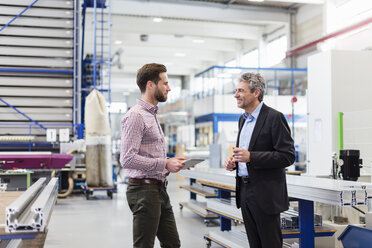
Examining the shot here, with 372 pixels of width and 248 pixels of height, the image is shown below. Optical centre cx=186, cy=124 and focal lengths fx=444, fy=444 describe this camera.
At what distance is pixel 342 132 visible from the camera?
655cm

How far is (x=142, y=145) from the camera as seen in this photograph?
9.09 feet

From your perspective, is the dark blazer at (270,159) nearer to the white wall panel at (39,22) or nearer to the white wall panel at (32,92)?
the white wall panel at (32,92)

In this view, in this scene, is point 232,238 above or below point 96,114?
below

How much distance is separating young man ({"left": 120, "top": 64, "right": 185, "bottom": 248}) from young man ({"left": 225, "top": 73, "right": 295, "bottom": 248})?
1.56ft

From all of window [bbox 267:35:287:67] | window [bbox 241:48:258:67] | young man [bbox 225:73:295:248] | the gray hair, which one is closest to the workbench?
young man [bbox 225:73:295:248]

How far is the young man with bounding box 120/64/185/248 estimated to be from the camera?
8.84ft

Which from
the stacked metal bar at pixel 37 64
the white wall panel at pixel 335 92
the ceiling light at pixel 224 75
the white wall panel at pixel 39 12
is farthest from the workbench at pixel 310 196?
the ceiling light at pixel 224 75

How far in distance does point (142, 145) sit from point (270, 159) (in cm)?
80

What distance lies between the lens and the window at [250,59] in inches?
803

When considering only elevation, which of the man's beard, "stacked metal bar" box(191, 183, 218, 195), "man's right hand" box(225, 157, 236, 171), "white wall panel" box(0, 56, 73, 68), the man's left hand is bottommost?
"stacked metal bar" box(191, 183, 218, 195)

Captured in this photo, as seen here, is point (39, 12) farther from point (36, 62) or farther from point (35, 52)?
point (36, 62)

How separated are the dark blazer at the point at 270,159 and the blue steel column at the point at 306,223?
960mm

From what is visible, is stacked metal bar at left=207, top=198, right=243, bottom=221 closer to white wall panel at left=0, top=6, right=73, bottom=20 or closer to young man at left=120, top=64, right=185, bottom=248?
young man at left=120, top=64, right=185, bottom=248

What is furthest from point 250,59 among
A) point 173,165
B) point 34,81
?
point 173,165
